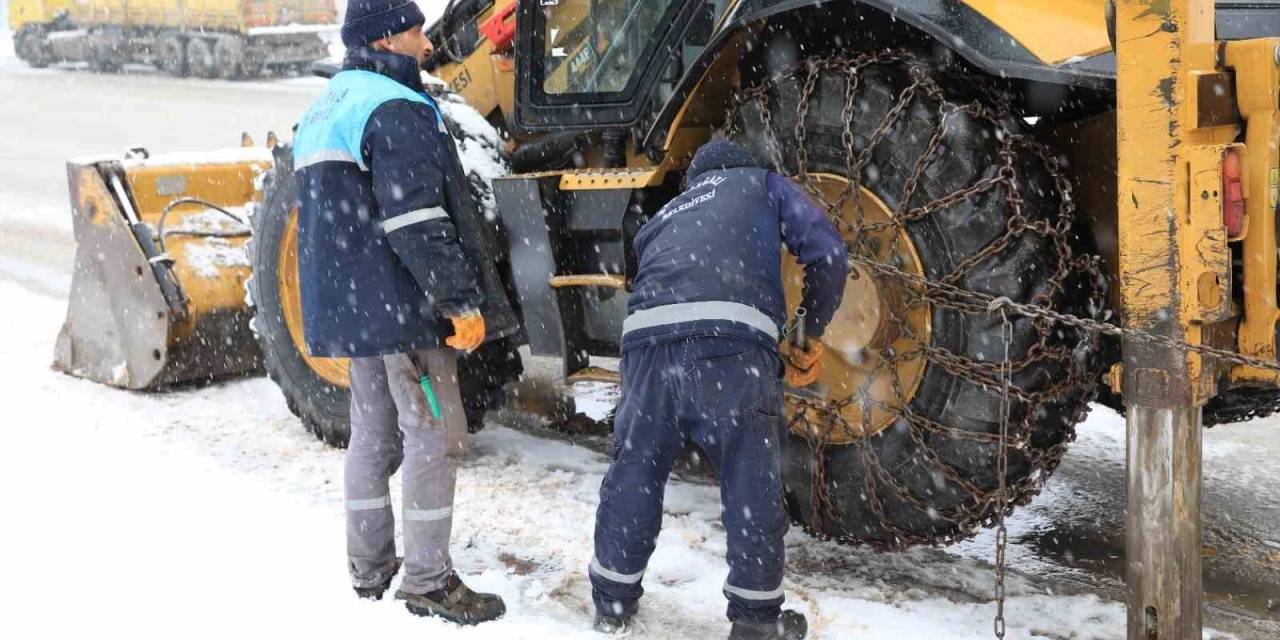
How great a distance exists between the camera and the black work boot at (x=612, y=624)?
150 inches

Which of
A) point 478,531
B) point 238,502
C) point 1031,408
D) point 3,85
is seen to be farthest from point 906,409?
point 3,85

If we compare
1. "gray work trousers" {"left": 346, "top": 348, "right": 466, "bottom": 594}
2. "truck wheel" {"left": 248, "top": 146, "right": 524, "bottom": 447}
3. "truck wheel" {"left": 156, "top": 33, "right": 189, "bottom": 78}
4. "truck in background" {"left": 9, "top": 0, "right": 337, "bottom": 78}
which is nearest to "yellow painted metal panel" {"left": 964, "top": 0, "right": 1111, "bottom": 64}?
"gray work trousers" {"left": 346, "top": 348, "right": 466, "bottom": 594}

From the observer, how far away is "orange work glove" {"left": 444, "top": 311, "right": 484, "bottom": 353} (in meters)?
3.79

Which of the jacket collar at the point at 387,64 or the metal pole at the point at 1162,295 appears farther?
the jacket collar at the point at 387,64

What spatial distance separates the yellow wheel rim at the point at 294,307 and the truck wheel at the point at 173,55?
63.8ft

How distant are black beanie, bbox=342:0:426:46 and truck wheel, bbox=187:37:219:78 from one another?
67.1 ft

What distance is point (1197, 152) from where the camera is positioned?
121 inches

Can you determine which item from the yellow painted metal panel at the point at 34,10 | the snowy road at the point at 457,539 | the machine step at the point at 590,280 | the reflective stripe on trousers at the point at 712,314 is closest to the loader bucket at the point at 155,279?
the snowy road at the point at 457,539

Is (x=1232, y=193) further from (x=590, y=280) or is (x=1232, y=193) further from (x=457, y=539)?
(x=457, y=539)

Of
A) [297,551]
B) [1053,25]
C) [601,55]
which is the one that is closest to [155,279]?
[297,551]

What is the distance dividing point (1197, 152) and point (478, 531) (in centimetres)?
271

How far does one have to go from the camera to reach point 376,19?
3.92m

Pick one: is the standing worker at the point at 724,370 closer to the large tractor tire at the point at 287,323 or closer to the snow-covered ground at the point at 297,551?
the snow-covered ground at the point at 297,551

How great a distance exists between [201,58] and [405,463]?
2111 cm
